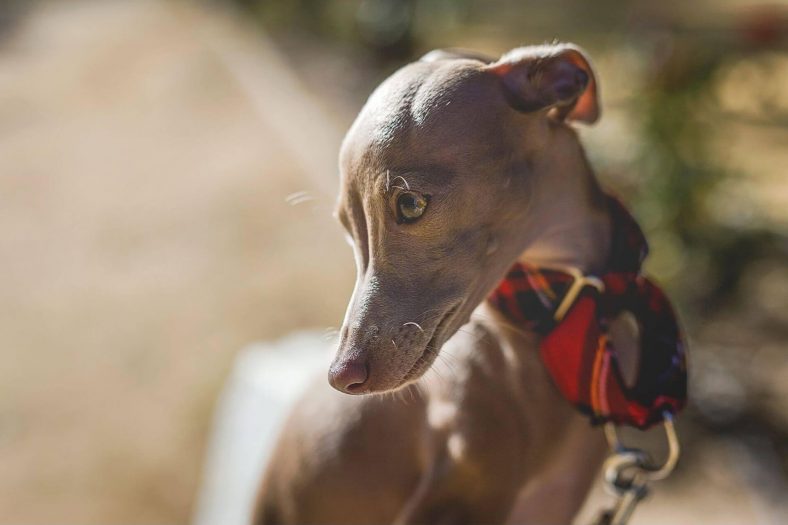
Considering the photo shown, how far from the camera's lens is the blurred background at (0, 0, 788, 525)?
112 inches

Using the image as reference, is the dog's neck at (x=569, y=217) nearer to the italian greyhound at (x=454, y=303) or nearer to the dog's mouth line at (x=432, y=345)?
the italian greyhound at (x=454, y=303)

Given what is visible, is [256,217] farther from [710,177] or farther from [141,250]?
[710,177]

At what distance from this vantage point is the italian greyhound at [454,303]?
843mm

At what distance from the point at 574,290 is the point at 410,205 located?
26cm

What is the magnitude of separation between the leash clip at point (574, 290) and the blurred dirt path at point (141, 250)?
955 millimetres

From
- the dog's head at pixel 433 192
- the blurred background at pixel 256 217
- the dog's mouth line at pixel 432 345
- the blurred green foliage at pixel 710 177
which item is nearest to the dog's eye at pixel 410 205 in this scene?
the dog's head at pixel 433 192

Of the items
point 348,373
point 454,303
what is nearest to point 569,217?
point 454,303

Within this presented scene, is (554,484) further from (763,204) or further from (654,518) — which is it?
A: (763,204)

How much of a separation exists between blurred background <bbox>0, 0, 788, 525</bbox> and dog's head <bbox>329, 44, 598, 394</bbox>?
0.23 metres

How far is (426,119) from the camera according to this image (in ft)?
2.75

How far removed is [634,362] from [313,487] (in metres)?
0.45

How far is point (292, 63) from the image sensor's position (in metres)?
5.58

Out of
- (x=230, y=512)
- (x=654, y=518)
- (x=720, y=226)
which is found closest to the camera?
(x=230, y=512)

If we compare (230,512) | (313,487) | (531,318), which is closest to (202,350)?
(230,512)
